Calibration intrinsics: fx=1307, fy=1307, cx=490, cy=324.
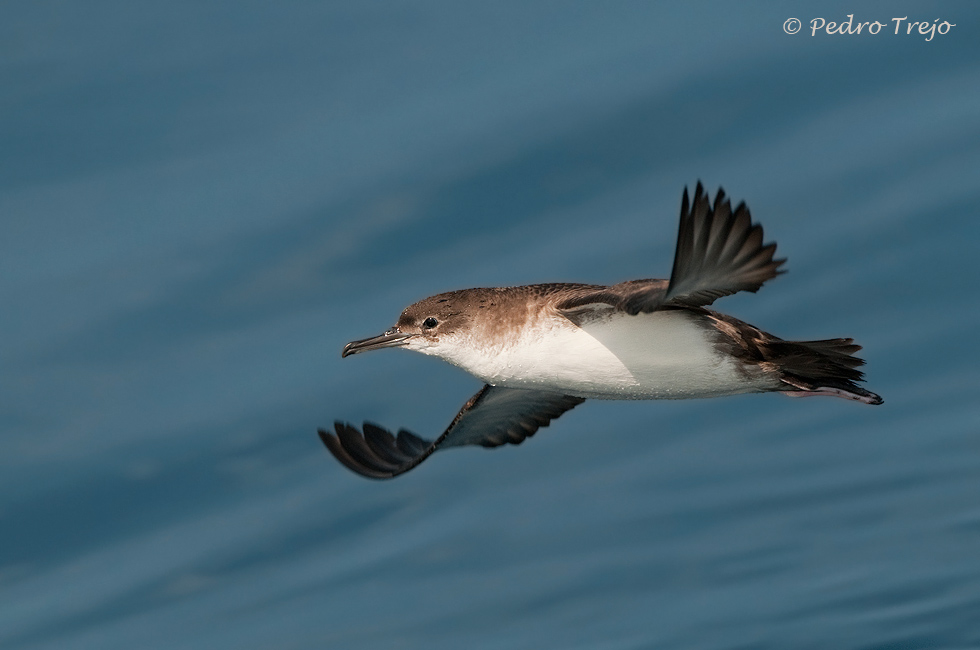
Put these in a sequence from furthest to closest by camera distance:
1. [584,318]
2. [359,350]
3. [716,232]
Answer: [359,350], [584,318], [716,232]

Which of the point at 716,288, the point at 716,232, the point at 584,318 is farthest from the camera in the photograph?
the point at 584,318

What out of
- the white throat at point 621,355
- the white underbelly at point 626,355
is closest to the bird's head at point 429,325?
the white throat at point 621,355

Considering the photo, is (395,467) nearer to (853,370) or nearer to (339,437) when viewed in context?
(339,437)

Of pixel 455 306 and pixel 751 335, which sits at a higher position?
pixel 455 306

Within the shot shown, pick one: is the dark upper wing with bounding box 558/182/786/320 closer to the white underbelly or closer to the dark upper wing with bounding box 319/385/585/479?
the white underbelly

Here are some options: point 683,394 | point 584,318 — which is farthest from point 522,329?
point 683,394

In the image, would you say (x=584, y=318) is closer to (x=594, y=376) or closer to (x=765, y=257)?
(x=594, y=376)

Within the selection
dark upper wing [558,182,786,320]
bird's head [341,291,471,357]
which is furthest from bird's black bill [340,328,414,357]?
dark upper wing [558,182,786,320]

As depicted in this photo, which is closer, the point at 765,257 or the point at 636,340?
the point at 765,257
